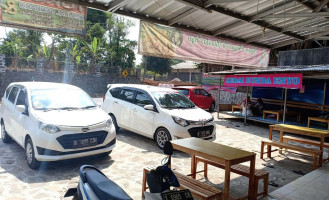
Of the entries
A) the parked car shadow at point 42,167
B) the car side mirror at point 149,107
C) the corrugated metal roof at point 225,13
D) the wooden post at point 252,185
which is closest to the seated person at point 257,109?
the corrugated metal roof at point 225,13

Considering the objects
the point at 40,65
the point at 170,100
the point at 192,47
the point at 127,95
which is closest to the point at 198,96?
the point at 192,47

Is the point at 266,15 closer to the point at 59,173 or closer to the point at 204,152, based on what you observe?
the point at 204,152

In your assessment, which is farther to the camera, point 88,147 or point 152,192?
point 88,147

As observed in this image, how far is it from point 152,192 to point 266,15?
6.88 m

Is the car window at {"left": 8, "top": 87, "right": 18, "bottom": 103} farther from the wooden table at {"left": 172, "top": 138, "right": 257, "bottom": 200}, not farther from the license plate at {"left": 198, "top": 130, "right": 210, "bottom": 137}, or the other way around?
the license plate at {"left": 198, "top": 130, "right": 210, "bottom": 137}

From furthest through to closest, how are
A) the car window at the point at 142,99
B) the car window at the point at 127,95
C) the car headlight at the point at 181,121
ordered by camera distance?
the car window at the point at 127,95
the car window at the point at 142,99
the car headlight at the point at 181,121

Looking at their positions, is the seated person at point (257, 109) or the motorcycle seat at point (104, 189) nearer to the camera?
the motorcycle seat at point (104, 189)

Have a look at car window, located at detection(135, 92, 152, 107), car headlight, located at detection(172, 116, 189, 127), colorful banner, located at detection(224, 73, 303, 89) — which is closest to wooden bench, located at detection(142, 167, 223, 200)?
car headlight, located at detection(172, 116, 189, 127)

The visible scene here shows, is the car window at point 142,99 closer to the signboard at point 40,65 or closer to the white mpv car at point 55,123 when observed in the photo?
the white mpv car at point 55,123

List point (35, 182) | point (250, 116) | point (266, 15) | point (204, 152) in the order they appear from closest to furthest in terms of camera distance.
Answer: point (204, 152)
point (35, 182)
point (266, 15)
point (250, 116)

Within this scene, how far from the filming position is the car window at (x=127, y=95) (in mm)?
8084

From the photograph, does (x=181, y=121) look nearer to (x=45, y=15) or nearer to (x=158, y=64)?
(x=45, y=15)

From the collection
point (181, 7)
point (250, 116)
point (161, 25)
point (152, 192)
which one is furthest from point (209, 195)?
point (250, 116)

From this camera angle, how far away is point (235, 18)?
25.9 ft
